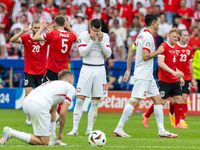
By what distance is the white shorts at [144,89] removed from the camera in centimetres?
845

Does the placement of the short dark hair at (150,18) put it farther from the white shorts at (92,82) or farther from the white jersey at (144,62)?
the white shorts at (92,82)

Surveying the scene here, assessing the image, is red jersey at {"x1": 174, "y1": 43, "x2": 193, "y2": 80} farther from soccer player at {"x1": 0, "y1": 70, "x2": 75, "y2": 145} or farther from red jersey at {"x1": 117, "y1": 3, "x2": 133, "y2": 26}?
red jersey at {"x1": 117, "y1": 3, "x2": 133, "y2": 26}

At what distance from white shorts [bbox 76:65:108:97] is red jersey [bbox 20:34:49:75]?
7.80 ft

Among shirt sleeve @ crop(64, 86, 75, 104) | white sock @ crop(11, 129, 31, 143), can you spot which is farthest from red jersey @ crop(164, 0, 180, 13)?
white sock @ crop(11, 129, 31, 143)

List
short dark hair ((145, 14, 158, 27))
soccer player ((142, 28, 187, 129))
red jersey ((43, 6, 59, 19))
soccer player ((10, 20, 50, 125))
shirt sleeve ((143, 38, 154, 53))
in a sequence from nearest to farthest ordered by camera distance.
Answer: shirt sleeve ((143, 38, 154, 53))
short dark hair ((145, 14, 158, 27))
soccer player ((142, 28, 187, 129))
soccer player ((10, 20, 50, 125))
red jersey ((43, 6, 59, 19))

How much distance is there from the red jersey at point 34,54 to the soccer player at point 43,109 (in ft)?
14.5

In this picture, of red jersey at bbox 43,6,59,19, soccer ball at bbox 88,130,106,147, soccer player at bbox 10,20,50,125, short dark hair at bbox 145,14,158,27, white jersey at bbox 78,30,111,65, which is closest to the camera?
soccer ball at bbox 88,130,106,147

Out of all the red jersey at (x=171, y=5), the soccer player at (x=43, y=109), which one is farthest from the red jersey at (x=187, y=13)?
the soccer player at (x=43, y=109)

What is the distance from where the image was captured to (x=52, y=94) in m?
6.53

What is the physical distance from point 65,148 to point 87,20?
14015 mm

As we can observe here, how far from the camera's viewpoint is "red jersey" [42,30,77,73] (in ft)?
A: 31.5

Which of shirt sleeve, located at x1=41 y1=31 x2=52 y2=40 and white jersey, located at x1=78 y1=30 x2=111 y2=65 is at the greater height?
shirt sleeve, located at x1=41 y1=31 x2=52 y2=40

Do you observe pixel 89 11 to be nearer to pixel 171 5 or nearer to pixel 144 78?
pixel 171 5

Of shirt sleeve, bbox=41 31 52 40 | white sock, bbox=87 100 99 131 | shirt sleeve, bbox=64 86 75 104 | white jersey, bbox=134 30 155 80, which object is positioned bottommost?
white sock, bbox=87 100 99 131
